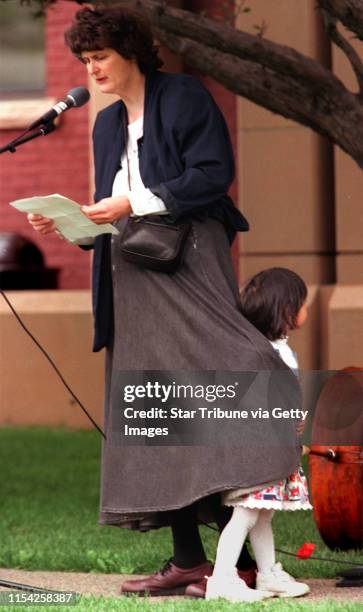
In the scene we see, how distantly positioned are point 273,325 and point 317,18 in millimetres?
6260

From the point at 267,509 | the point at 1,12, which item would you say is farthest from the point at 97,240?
the point at 1,12

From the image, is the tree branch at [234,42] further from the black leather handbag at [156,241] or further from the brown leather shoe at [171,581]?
the brown leather shoe at [171,581]

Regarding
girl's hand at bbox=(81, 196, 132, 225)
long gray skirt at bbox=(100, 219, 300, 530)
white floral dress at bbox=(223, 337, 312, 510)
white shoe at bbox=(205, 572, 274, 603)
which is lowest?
white shoe at bbox=(205, 572, 274, 603)

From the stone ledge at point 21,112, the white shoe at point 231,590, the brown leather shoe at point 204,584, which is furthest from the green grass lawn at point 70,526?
the stone ledge at point 21,112

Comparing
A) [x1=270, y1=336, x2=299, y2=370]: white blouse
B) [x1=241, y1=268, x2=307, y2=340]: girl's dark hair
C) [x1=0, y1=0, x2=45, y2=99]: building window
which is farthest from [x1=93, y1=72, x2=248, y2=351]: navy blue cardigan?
[x1=0, y1=0, x2=45, y2=99]: building window

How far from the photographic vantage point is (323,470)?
578 cm

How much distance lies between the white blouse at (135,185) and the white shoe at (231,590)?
50.5 inches

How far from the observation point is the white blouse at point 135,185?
4902 millimetres

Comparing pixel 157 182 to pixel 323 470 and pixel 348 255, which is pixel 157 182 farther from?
pixel 348 255

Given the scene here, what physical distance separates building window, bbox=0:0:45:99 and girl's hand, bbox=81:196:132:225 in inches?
318

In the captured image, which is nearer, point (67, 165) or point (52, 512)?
point (52, 512)

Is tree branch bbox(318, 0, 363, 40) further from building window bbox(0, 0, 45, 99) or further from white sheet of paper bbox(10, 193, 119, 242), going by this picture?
building window bbox(0, 0, 45, 99)

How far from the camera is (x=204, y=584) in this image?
509cm

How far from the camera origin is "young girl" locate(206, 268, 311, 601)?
16.0 ft
